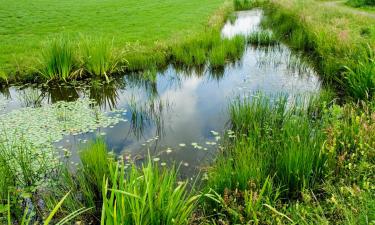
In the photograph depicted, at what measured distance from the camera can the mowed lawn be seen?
10.9 metres

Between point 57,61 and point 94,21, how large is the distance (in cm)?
767

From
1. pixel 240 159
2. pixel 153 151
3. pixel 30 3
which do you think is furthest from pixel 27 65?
pixel 30 3

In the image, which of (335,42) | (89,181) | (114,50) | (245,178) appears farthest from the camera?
(114,50)

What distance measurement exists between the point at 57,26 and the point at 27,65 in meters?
5.73

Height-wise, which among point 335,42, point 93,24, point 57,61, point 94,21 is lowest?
point 57,61

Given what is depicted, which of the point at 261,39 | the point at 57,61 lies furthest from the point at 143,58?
the point at 261,39

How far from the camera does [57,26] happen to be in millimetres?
13859

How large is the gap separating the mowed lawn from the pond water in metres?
2.24

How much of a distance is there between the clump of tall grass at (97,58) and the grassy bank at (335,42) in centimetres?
509

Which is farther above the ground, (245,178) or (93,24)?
(93,24)

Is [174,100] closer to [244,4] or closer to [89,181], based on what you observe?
[89,181]

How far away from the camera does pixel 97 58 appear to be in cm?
830

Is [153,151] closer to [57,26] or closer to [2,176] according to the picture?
[2,176]

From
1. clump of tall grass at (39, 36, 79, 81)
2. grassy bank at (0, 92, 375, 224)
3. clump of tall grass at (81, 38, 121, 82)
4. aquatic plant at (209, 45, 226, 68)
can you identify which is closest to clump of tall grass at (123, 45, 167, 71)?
clump of tall grass at (81, 38, 121, 82)
